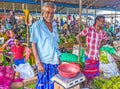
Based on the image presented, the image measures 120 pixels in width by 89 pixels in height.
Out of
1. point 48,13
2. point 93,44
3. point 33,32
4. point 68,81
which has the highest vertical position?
point 48,13

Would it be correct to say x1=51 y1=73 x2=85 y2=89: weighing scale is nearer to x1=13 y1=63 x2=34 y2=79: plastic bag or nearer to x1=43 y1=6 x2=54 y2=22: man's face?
x1=43 y1=6 x2=54 y2=22: man's face

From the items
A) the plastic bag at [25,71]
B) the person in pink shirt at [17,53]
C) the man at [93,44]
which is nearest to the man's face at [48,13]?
the man at [93,44]

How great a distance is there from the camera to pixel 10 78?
2162 millimetres

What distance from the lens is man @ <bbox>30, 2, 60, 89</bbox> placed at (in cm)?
258

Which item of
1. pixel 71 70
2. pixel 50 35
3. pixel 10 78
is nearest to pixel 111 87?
pixel 71 70

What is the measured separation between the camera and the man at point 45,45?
2578 millimetres

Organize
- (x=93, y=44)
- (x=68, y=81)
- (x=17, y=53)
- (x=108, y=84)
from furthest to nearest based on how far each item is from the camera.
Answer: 1. (x=17, y=53)
2. (x=93, y=44)
3. (x=108, y=84)
4. (x=68, y=81)

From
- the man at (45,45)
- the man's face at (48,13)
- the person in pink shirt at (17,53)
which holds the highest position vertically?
the man's face at (48,13)

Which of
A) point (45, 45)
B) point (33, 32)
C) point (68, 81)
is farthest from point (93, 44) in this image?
point (68, 81)

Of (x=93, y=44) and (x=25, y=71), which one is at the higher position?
(x=93, y=44)

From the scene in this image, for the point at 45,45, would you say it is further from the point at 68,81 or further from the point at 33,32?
the point at 68,81

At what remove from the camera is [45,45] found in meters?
2.62

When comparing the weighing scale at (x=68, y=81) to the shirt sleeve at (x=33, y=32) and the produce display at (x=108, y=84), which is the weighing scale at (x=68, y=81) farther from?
the produce display at (x=108, y=84)

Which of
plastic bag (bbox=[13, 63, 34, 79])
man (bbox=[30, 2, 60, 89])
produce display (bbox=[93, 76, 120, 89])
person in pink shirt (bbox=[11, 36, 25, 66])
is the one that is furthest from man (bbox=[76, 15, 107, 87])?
person in pink shirt (bbox=[11, 36, 25, 66])
